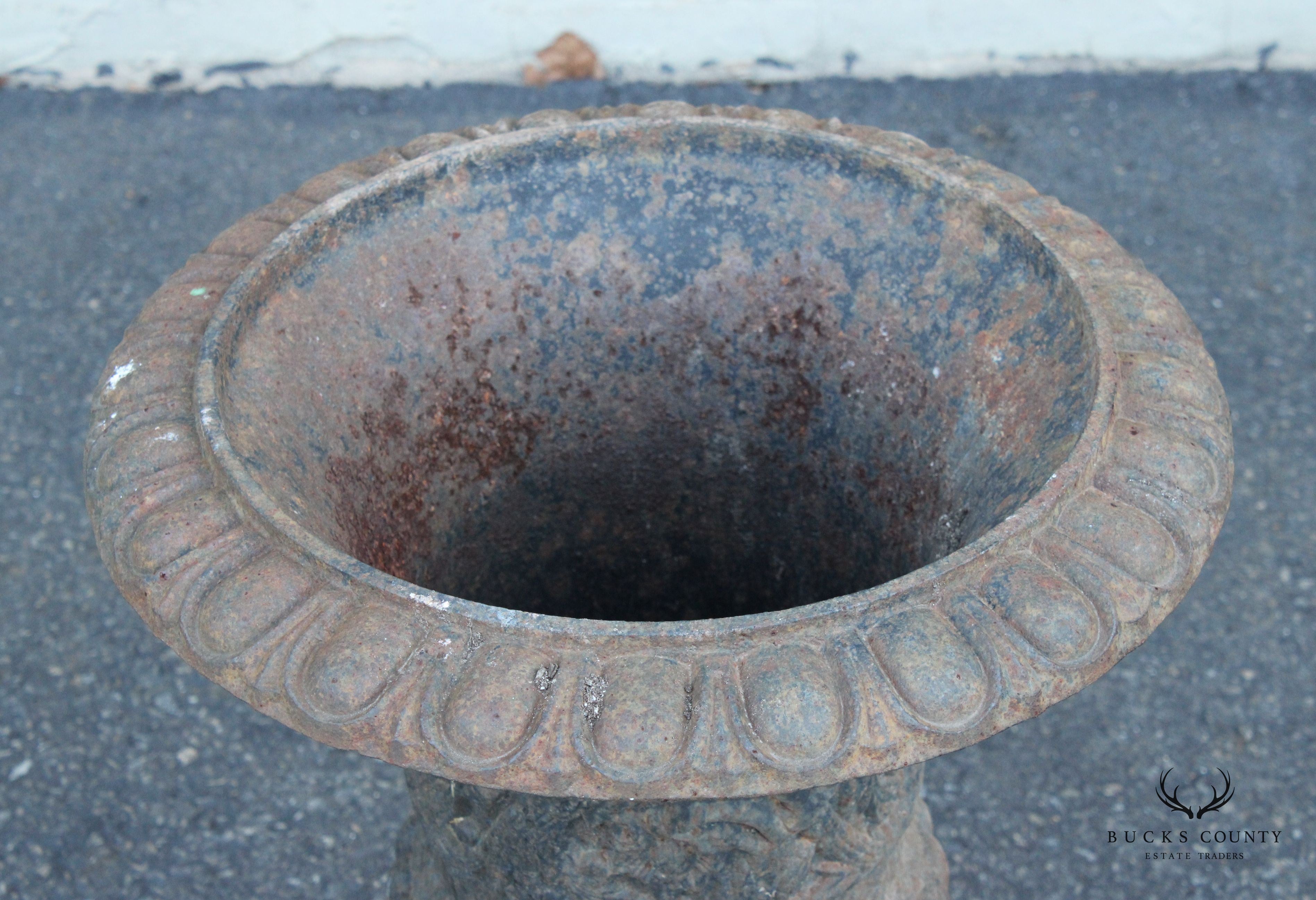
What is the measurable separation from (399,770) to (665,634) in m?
1.60

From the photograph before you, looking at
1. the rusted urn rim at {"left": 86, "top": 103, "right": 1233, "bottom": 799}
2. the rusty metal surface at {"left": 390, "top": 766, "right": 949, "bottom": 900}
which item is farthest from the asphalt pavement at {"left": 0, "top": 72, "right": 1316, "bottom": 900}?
the rusted urn rim at {"left": 86, "top": 103, "right": 1233, "bottom": 799}

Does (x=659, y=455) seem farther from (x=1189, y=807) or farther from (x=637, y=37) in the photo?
(x=637, y=37)

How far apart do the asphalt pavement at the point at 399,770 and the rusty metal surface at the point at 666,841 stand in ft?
2.68

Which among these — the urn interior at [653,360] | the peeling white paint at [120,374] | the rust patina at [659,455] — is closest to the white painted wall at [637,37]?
the rust patina at [659,455]

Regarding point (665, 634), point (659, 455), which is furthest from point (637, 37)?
point (665, 634)

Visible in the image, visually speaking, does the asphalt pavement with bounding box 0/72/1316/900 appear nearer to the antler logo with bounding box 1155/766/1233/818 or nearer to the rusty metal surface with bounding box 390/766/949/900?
the antler logo with bounding box 1155/766/1233/818

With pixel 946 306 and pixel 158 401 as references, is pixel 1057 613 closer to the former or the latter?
pixel 946 306

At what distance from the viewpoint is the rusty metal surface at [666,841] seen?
1.35 m

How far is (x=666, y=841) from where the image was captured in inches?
53.6

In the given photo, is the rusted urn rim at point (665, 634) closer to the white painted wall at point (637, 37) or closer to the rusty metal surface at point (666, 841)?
the rusty metal surface at point (666, 841)

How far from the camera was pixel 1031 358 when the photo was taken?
134 centimetres

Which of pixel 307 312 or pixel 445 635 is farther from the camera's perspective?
pixel 307 312

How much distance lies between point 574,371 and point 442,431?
0.70 feet

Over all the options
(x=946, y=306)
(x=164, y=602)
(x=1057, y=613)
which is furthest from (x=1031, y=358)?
(x=164, y=602)
